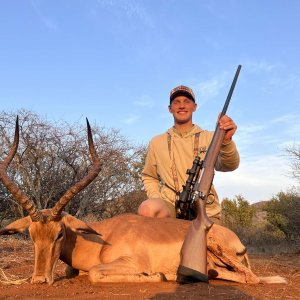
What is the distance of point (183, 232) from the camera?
487 cm

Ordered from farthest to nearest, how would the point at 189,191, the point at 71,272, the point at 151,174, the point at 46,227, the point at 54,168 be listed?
the point at 54,168
the point at 151,174
the point at 71,272
the point at 189,191
the point at 46,227

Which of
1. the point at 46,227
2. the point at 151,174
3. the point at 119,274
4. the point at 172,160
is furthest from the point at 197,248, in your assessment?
the point at 151,174

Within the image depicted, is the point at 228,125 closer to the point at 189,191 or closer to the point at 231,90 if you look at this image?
the point at 189,191

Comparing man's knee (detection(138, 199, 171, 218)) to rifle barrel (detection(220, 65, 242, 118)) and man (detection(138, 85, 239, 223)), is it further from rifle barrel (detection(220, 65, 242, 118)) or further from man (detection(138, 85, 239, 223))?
rifle barrel (detection(220, 65, 242, 118))

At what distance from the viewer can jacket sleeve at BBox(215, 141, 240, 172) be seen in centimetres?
534

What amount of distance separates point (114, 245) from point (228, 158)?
5.79ft

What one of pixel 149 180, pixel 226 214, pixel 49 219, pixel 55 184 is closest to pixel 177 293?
pixel 49 219

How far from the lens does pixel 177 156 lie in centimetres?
598

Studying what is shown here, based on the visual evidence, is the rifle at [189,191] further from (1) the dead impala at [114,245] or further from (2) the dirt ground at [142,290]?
(2) the dirt ground at [142,290]

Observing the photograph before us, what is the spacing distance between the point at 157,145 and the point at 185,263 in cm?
237

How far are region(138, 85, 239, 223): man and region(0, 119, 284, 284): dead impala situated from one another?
0.68 m

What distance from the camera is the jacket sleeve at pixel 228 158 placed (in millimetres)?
5340

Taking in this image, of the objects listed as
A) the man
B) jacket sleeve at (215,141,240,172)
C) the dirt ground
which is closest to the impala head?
the dirt ground

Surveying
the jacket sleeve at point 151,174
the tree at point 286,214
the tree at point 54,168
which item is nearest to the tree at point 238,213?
the tree at point 286,214
